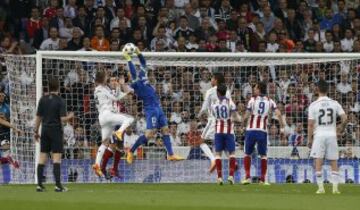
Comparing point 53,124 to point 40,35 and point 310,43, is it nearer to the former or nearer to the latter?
point 40,35

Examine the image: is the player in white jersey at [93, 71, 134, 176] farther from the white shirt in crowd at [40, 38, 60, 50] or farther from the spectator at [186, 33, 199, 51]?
the spectator at [186, 33, 199, 51]

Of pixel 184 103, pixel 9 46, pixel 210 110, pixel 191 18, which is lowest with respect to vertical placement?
pixel 210 110

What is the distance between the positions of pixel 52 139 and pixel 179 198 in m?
3.13

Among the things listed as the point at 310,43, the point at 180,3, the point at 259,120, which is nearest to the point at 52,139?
the point at 259,120

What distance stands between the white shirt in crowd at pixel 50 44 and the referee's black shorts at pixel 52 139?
27.2 ft

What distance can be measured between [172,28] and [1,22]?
183 inches

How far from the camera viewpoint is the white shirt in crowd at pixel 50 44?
28.0 m

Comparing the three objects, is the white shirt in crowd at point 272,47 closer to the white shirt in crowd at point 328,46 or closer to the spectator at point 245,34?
the spectator at point 245,34

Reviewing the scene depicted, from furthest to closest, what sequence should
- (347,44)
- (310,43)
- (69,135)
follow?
(347,44) → (310,43) → (69,135)

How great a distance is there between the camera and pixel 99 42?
28031 millimetres

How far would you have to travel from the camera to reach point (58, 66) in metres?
25.9

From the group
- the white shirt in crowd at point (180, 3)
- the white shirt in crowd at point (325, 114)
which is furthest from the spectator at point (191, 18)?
the white shirt in crowd at point (325, 114)

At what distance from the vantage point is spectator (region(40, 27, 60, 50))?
2790cm

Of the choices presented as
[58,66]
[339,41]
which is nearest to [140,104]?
[58,66]
